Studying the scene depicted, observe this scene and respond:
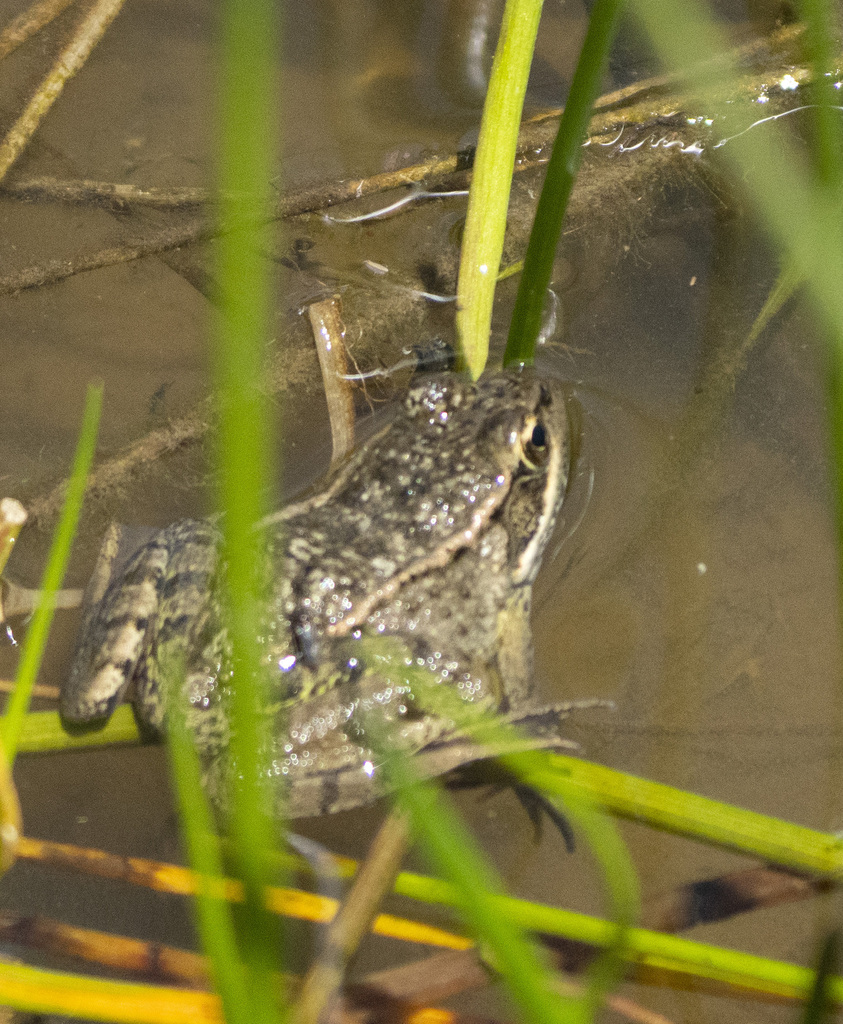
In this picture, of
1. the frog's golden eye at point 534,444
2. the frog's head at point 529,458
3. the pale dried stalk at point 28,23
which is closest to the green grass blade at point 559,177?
the frog's head at point 529,458

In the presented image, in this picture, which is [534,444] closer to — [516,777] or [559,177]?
[559,177]

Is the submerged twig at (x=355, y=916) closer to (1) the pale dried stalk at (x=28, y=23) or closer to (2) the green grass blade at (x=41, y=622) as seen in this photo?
(2) the green grass blade at (x=41, y=622)

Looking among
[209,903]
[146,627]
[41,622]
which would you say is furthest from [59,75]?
[209,903]

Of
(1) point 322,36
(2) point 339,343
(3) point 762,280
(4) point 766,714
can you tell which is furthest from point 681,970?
(1) point 322,36

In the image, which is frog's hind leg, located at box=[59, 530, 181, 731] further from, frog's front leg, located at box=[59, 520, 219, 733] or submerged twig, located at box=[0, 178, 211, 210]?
submerged twig, located at box=[0, 178, 211, 210]

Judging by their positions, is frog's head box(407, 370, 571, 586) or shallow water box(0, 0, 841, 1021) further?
frog's head box(407, 370, 571, 586)

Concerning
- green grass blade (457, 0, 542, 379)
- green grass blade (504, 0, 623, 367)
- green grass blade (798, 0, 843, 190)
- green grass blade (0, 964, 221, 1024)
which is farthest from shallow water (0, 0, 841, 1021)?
green grass blade (798, 0, 843, 190)

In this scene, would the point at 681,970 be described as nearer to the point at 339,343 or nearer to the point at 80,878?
the point at 80,878
